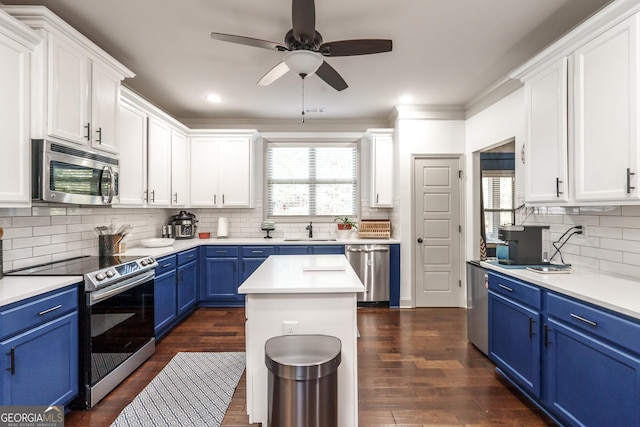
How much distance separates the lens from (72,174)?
2.25 meters

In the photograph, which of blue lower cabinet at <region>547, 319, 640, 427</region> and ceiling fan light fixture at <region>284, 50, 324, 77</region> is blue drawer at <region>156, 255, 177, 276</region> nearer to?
ceiling fan light fixture at <region>284, 50, 324, 77</region>

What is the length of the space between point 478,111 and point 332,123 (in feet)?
7.00

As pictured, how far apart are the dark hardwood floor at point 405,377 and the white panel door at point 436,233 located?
0.47 meters

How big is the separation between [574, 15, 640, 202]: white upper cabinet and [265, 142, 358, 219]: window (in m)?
3.30

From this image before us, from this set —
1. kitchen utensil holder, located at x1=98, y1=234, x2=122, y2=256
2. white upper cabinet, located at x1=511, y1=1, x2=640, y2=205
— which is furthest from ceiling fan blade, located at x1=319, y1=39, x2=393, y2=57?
kitchen utensil holder, located at x1=98, y1=234, x2=122, y2=256

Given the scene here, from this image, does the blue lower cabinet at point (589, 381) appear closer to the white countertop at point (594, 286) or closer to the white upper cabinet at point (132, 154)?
the white countertop at point (594, 286)

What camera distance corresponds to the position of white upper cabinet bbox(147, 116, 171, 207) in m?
3.56

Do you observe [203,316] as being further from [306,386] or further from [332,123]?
[332,123]

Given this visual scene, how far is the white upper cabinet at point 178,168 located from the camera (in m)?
4.14

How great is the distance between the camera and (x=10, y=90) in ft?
6.13

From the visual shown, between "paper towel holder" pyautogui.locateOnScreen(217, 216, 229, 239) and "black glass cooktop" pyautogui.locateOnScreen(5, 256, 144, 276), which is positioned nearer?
"black glass cooktop" pyautogui.locateOnScreen(5, 256, 144, 276)

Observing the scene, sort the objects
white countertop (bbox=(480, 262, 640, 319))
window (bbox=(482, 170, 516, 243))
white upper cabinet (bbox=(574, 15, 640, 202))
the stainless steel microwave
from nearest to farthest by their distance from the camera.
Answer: white countertop (bbox=(480, 262, 640, 319)), white upper cabinet (bbox=(574, 15, 640, 202)), the stainless steel microwave, window (bbox=(482, 170, 516, 243))

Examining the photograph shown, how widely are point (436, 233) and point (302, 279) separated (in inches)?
116

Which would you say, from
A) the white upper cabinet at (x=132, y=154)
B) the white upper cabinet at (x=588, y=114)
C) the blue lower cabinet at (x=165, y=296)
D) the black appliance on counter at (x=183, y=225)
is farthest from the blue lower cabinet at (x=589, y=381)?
the black appliance on counter at (x=183, y=225)
